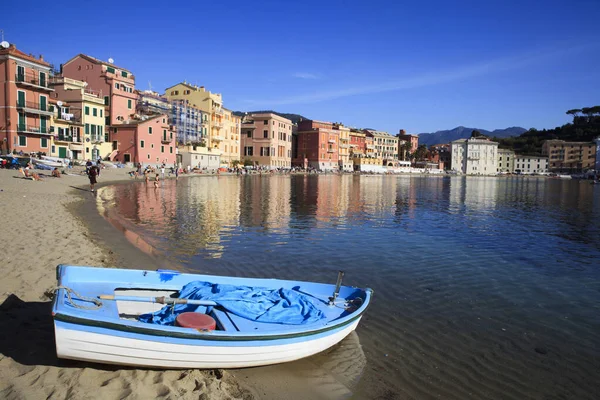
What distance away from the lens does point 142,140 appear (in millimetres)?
61312

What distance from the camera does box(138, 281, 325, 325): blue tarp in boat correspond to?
238 inches

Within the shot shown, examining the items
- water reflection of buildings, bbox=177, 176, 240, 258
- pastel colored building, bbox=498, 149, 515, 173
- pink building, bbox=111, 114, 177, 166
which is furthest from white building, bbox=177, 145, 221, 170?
pastel colored building, bbox=498, 149, 515, 173

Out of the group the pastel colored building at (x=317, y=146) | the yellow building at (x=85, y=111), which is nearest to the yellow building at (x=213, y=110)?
the yellow building at (x=85, y=111)

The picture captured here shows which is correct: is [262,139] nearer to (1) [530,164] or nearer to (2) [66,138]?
(2) [66,138]

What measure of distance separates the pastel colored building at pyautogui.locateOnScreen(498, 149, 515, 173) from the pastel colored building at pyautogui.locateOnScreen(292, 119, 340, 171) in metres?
84.0

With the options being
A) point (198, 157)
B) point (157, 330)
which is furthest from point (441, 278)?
point (198, 157)

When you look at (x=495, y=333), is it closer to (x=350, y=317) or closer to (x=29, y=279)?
(x=350, y=317)

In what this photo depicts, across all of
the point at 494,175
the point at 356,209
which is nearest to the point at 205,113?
the point at 356,209

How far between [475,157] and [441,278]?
165118mm

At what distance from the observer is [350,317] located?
6316mm

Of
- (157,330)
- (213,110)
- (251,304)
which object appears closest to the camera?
(157,330)

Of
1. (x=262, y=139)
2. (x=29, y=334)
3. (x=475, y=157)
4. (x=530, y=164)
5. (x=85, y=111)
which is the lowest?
(x=29, y=334)

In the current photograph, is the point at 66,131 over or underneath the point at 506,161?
underneath

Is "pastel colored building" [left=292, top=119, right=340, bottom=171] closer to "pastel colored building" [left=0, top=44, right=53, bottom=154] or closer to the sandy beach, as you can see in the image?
"pastel colored building" [left=0, top=44, right=53, bottom=154]
